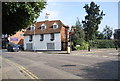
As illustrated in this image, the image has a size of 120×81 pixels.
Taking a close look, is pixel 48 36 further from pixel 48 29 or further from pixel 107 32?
pixel 107 32

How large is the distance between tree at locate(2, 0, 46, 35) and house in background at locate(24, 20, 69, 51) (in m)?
37.5

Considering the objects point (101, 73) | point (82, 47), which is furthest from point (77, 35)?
point (101, 73)

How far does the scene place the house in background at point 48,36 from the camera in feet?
162

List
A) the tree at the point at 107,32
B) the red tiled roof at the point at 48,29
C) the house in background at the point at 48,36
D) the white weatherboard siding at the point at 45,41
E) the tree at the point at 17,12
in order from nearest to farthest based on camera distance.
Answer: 1. the tree at the point at 17,12
2. the white weatherboard siding at the point at 45,41
3. the house in background at the point at 48,36
4. the red tiled roof at the point at 48,29
5. the tree at the point at 107,32

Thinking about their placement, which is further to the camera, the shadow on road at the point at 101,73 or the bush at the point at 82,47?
the bush at the point at 82,47

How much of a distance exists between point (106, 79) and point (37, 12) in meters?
4.82

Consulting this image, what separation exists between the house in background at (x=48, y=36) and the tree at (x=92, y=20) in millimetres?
14710

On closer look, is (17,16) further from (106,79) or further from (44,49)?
(44,49)

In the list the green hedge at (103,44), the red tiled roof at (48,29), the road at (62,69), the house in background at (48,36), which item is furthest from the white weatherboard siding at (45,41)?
the road at (62,69)

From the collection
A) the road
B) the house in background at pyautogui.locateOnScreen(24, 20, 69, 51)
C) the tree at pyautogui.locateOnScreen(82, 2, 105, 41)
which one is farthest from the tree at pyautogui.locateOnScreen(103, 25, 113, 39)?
the road

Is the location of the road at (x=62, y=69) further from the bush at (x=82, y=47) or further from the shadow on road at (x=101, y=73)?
the bush at (x=82, y=47)

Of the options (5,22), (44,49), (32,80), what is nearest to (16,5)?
(5,22)

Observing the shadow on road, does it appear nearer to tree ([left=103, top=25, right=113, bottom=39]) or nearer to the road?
the road

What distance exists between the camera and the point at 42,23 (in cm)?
5525
